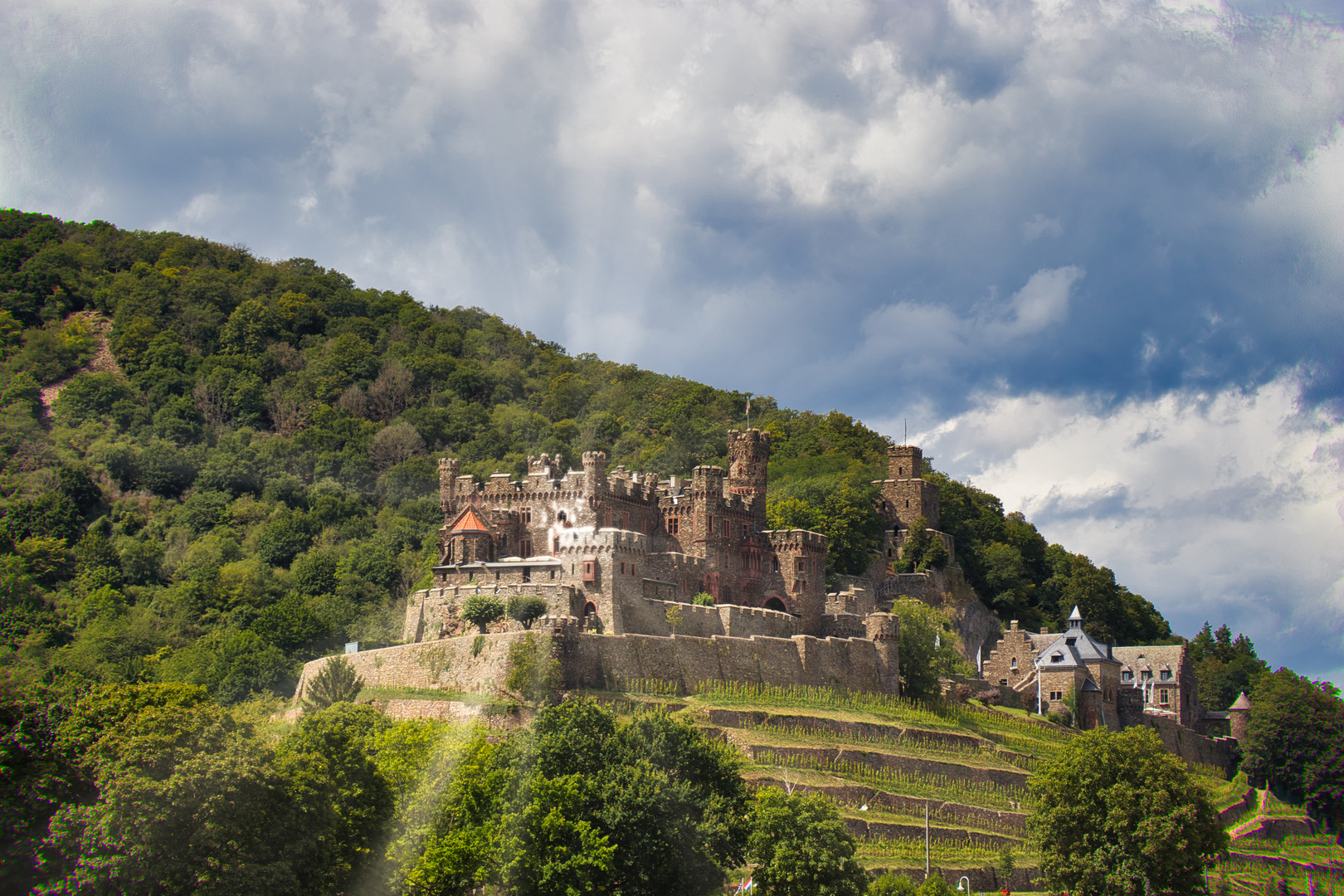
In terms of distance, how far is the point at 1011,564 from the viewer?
9444 cm

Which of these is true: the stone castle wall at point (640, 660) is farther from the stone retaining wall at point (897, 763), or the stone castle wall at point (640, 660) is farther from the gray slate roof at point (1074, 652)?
the gray slate roof at point (1074, 652)

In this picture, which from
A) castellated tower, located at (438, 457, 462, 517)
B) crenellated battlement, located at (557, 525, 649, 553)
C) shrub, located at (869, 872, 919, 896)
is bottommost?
shrub, located at (869, 872, 919, 896)

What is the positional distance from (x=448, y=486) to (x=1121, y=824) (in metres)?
36.2

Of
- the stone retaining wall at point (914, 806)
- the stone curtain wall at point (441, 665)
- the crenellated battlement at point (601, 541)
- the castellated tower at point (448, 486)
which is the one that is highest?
the castellated tower at point (448, 486)

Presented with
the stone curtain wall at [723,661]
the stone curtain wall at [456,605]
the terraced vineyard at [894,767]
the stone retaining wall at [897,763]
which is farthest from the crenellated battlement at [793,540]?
the stone retaining wall at [897,763]

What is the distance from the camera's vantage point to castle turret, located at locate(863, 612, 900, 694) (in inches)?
2530

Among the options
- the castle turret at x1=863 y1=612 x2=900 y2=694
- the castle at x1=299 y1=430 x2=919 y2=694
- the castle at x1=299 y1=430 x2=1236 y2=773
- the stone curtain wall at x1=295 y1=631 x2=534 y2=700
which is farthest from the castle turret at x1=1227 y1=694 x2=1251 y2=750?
the stone curtain wall at x1=295 y1=631 x2=534 y2=700

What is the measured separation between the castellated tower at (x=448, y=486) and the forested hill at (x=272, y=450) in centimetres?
961

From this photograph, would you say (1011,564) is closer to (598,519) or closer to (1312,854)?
(1312,854)

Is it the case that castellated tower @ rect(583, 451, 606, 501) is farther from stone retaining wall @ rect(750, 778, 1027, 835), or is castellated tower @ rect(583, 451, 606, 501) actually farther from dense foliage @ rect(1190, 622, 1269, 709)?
dense foliage @ rect(1190, 622, 1269, 709)

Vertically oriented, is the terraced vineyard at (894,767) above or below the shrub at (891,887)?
above

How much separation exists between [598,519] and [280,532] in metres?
33.8

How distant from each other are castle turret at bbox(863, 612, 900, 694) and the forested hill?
55.1 ft

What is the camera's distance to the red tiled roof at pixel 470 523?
64.8 metres
